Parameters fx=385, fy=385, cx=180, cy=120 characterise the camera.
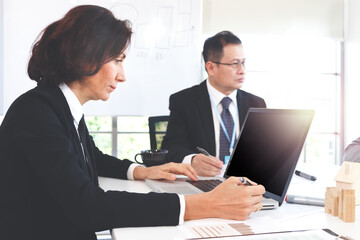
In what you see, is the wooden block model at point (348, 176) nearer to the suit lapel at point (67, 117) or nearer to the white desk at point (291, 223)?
the white desk at point (291, 223)

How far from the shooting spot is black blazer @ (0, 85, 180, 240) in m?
0.96

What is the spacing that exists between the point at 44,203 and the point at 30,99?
0.30 meters

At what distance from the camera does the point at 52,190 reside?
1002 mm

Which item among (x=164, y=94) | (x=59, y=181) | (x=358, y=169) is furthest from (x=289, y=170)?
(x=164, y=94)

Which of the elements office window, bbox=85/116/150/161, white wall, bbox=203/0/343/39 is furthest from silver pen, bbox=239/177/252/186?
white wall, bbox=203/0/343/39

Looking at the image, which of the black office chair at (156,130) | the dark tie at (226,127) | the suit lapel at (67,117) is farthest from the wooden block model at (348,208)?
the black office chair at (156,130)

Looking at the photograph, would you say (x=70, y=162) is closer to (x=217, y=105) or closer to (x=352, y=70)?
(x=217, y=105)

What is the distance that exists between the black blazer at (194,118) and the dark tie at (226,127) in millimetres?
50

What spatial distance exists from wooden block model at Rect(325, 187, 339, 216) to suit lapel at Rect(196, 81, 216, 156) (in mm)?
1230

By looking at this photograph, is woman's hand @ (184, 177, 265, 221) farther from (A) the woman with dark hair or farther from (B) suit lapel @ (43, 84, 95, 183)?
(B) suit lapel @ (43, 84, 95, 183)

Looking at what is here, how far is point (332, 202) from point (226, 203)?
11.9 inches

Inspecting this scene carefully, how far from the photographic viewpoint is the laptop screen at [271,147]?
44.2 inches

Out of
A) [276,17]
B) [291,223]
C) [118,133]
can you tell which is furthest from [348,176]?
[276,17]

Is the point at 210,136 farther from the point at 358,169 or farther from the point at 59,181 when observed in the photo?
the point at 59,181
